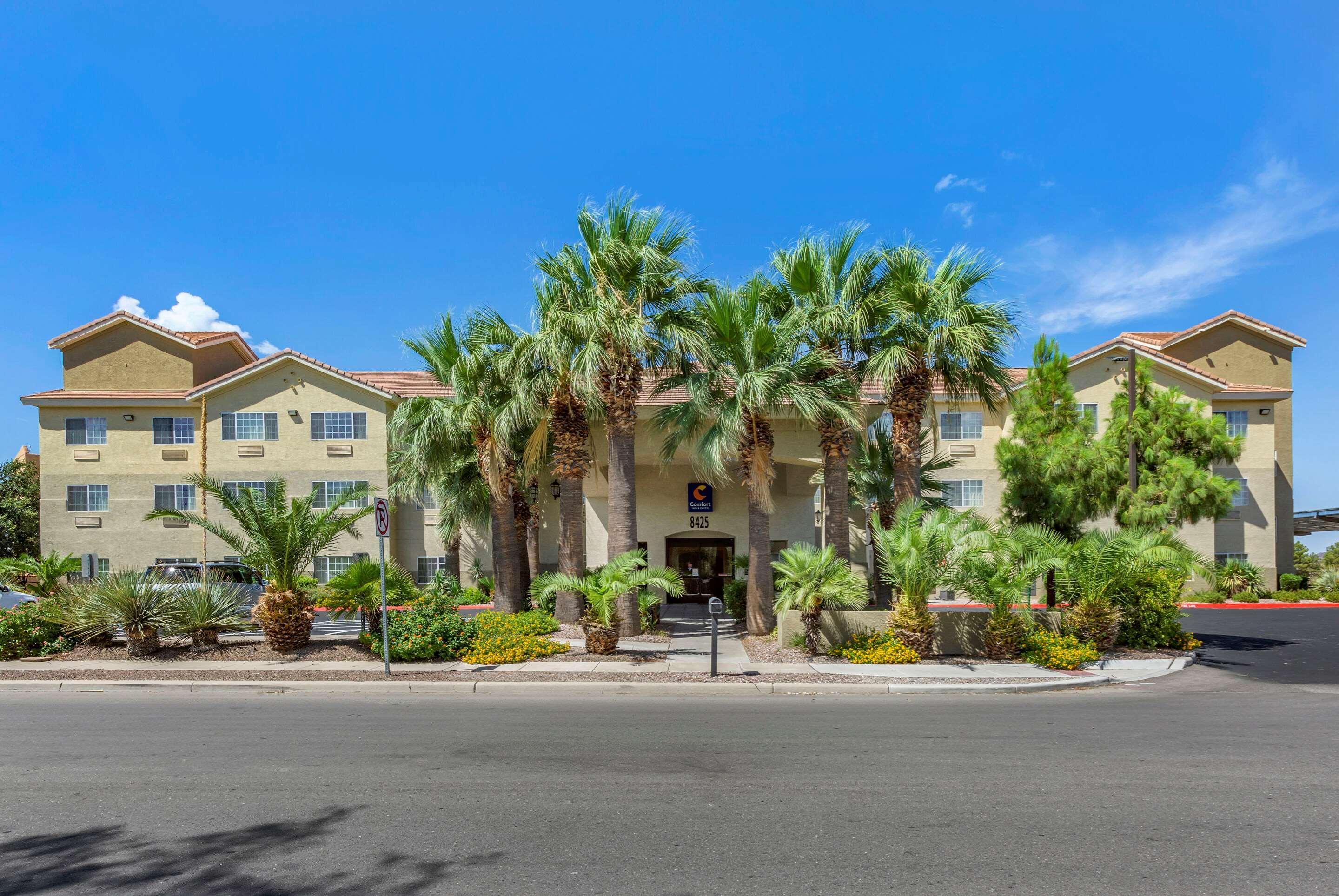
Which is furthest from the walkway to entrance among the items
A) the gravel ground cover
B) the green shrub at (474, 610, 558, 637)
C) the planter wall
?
the green shrub at (474, 610, 558, 637)

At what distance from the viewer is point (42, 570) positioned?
1522 cm

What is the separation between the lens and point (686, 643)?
51.1 ft

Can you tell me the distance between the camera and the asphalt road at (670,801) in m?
4.71

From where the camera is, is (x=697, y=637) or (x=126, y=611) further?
(x=697, y=637)

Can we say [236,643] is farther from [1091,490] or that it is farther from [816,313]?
[1091,490]

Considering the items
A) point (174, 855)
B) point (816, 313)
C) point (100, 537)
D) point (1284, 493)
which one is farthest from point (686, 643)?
point (1284, 493)

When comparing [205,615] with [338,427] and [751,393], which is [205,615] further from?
[338,427]

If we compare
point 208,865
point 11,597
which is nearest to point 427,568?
point 11,597

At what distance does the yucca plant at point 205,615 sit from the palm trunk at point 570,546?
611 cm

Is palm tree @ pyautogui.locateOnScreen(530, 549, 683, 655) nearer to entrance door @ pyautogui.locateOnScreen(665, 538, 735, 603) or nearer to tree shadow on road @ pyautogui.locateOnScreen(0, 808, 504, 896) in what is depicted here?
tree shadow on road @ pyautogui.locateOnScreen(0, 808, 504, 896)

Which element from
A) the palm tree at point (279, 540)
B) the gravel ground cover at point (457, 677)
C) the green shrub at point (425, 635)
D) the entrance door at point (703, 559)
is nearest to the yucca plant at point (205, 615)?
the palm tree at point (279, 540)

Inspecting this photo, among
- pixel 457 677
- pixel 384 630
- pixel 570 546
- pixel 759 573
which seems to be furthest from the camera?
pixel 570 546

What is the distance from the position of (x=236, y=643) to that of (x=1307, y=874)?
1593cm

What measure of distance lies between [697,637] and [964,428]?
641 inches
